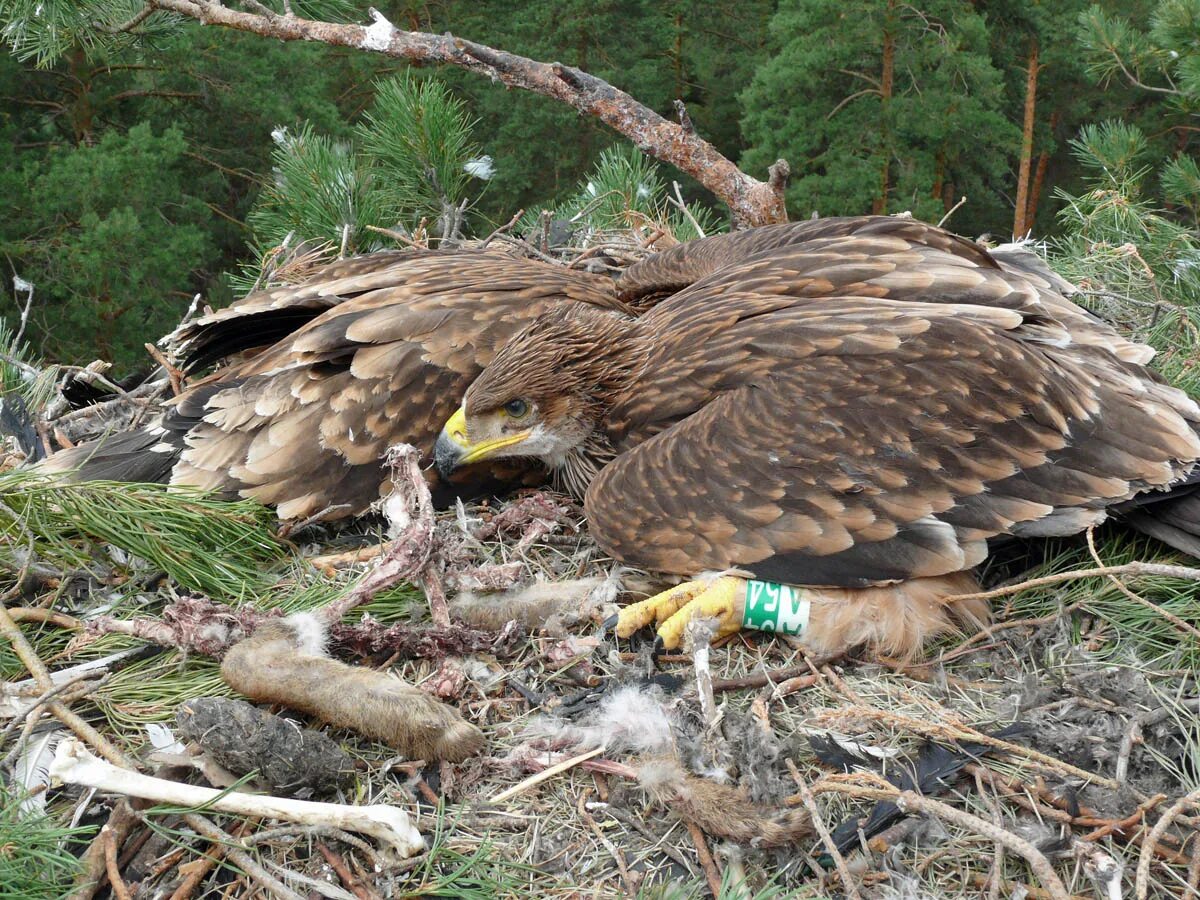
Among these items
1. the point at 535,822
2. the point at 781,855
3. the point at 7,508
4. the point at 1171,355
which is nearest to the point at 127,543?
the point at 7,508

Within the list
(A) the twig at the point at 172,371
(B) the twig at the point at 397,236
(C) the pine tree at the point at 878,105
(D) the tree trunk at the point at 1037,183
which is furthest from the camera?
(D) the tree trunk at the point at 1037,183

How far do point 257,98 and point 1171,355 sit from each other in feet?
30.7

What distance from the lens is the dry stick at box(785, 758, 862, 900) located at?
2045 mm

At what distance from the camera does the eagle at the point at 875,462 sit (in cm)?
271

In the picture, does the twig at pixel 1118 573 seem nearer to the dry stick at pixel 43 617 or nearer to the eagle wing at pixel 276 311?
the eagle wing at pixel 276 311

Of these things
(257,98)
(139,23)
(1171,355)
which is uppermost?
(139,23)

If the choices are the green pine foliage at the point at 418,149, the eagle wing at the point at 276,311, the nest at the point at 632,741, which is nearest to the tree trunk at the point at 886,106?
the green pine foliage at the point at 418,149

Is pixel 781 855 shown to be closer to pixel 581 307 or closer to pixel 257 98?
pixel 581 307

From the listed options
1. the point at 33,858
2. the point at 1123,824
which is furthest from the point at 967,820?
the point at 33,858

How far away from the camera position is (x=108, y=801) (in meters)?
2.28

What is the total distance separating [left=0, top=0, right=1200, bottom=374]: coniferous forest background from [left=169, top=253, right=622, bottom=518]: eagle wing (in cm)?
530

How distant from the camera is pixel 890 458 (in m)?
2.72

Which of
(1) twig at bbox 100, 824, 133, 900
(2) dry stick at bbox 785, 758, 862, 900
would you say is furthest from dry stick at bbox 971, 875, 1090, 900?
(1) twig at bbox 100, 824, 133, 900

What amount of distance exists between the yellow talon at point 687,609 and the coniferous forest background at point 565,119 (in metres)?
5.86
